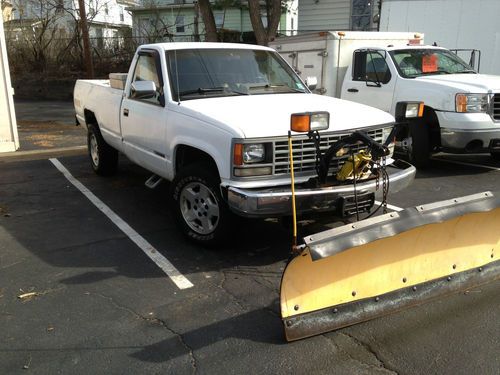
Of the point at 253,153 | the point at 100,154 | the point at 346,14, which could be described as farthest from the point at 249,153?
the point at 346,14


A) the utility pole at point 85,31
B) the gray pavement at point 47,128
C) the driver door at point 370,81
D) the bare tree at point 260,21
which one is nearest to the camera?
the driver door at point 370,81

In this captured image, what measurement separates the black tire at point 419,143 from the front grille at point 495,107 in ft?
3.07

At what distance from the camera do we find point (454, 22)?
13.7m

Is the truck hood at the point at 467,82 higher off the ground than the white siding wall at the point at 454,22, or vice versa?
the white siding wall at the point at 454,22

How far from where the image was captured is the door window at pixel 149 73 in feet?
17.4

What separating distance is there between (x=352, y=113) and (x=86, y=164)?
19.0ft

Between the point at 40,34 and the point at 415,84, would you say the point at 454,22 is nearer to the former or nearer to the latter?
the point at 415,84

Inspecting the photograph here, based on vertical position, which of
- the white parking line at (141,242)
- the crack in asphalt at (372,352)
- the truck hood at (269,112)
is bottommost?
the white parking line at (141,242)

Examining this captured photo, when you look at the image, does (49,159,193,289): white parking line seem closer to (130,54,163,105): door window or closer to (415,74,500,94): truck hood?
(130,54,163,105): door window

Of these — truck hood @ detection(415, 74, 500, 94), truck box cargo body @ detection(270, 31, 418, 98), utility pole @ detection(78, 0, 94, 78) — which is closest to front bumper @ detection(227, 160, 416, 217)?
truck hood @ detection(415, 74, 500, 94)

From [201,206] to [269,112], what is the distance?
3.56 feet

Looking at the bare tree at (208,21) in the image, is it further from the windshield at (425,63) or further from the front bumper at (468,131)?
the front bumper at (468,131)

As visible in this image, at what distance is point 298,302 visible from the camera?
3.25m

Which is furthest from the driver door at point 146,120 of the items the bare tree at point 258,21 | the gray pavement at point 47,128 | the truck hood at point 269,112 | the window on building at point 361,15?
the window on building at point 361,15
